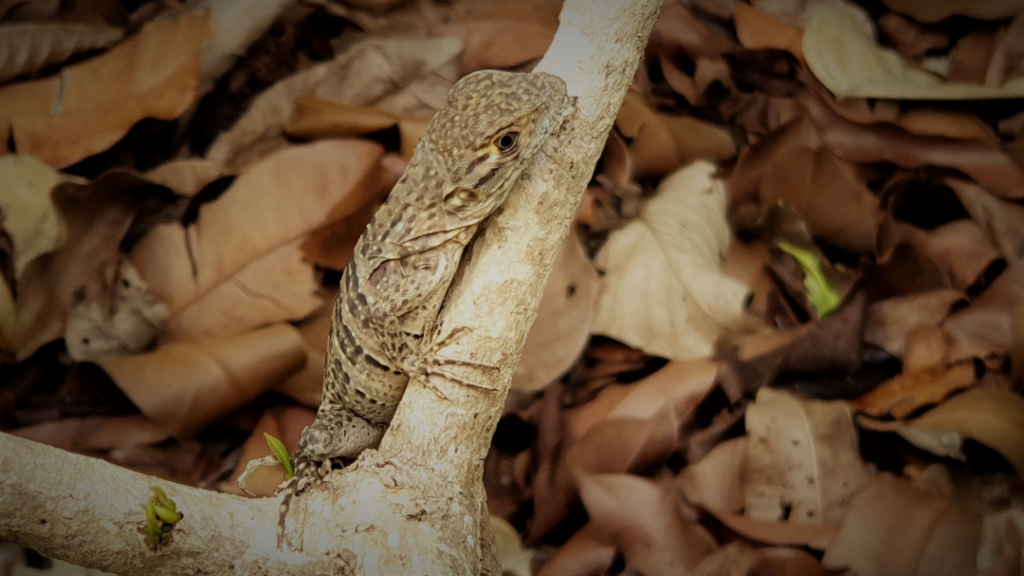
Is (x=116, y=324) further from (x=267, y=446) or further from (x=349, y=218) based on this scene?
(x=349, y=218)

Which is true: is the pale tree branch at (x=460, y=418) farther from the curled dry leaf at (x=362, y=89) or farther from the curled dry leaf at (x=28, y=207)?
the curled dry leaf at (x=28, y=207)

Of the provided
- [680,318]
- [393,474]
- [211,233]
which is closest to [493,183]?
[393,474]

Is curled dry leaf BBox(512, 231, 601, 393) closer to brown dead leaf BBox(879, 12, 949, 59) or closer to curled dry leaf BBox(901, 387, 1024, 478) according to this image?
curled dry leaf BBox(901, 387, 1024, 478)

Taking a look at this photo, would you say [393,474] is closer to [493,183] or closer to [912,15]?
[493,183]

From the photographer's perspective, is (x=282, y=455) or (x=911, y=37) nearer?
(x=282, y=455)

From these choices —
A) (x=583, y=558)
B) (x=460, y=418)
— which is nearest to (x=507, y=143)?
(x=460, y=418)

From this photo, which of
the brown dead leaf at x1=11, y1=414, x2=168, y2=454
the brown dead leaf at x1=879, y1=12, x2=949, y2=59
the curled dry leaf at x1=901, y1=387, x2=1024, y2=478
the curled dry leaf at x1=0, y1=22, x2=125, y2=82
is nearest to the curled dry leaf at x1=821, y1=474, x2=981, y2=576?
the curled dry leaf at x1=901, y1=387, x2=1024, y2=478

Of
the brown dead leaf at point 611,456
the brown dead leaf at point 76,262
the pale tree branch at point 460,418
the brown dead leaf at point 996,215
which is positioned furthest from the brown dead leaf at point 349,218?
the brown dead leaf at point 996,215
